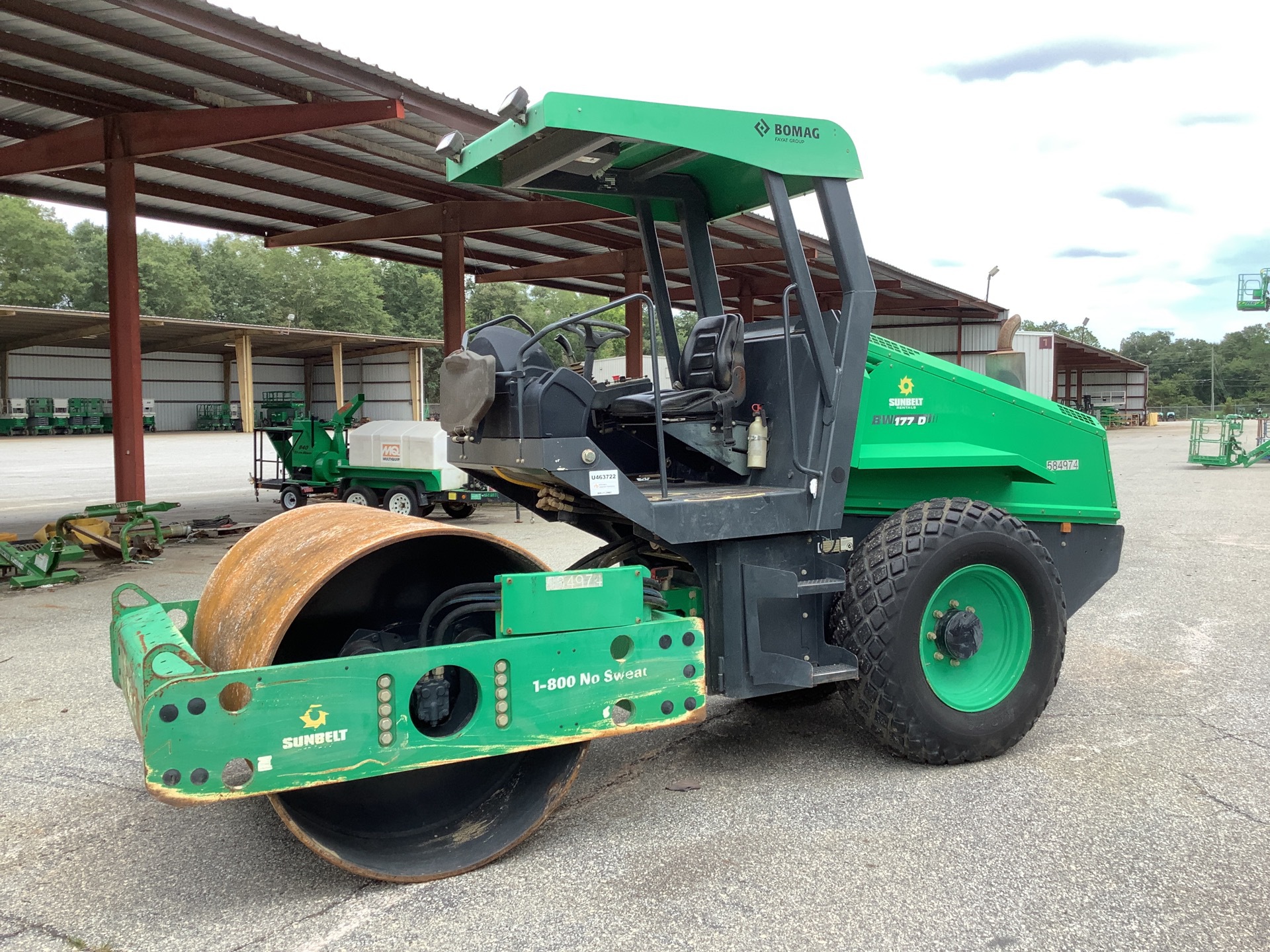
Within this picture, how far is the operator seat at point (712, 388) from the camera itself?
400 cm

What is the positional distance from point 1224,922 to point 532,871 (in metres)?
2.06

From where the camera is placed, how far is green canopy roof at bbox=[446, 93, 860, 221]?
343 cm

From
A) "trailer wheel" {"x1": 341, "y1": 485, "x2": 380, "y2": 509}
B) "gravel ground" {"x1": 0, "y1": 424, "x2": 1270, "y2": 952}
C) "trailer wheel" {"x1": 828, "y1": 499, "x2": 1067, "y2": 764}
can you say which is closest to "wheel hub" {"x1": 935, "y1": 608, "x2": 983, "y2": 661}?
"trailer wheel" {"x1": 828, "y1": 499, "x2": 1067, "y2": 764}

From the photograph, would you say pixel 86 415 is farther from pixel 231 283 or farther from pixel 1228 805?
pixel 1228 805

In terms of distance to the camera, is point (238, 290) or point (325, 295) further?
point (238, 290)

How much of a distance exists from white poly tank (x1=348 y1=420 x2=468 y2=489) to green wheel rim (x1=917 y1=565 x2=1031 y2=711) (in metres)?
9.62

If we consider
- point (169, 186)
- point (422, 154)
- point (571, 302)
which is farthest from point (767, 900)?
point (571, 302)

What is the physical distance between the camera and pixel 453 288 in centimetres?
1532

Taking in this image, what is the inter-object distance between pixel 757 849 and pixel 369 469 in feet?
38.1

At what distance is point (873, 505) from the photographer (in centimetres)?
438

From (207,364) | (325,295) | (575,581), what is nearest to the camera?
(575,581)

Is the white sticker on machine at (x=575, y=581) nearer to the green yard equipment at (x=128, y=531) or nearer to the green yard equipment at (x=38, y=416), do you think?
the green yard equipment at (x=128, y=531)

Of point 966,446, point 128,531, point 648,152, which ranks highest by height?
point 648,152

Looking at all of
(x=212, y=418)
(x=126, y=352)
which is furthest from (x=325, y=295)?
(x=126, y=352)
